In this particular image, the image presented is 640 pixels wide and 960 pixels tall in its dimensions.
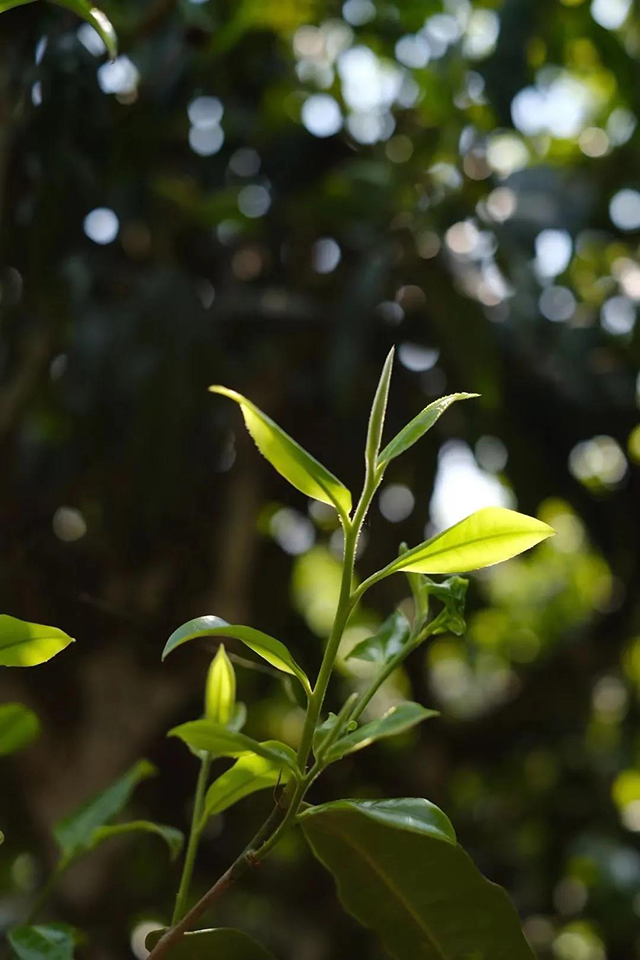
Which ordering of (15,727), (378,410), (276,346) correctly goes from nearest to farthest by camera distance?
(378,410)
(15,727)
(276,346)

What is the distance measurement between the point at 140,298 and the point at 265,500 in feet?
1.12

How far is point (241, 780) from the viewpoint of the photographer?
32cm

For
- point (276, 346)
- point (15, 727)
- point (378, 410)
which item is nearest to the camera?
point (378, 410)

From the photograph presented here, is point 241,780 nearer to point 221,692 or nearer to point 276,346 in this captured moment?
point 221,692

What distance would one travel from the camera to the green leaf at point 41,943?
337 millimetres

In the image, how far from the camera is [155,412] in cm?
105

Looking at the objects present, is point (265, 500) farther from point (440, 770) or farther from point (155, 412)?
point (440, 770)

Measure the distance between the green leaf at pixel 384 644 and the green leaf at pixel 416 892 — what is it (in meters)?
0.05

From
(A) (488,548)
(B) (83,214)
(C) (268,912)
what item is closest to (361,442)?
(B) (83,214)

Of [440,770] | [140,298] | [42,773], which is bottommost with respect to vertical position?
[440,770]

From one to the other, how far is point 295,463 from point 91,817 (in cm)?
24

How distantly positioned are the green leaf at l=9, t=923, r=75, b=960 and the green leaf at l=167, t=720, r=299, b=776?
103 millimetres

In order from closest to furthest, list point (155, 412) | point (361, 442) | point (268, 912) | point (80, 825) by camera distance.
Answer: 1. point (80, 825)
2. point (155, 412)
3. point (361, 442)
4. point (268, 912)

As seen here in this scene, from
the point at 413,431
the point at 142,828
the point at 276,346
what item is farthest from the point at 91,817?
the point at 276,346
